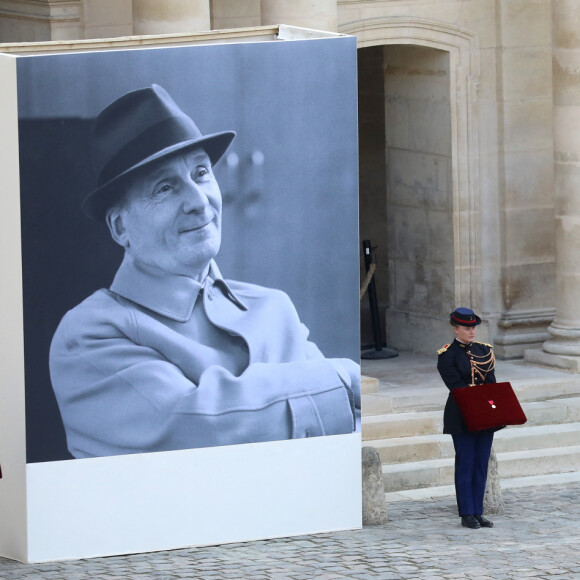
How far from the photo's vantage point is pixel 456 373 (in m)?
11.7

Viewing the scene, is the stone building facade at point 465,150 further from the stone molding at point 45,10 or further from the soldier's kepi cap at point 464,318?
the soldier's kepi cap at point 464,318

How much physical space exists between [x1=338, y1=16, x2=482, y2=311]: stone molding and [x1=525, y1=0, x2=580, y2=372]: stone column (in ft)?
3.97

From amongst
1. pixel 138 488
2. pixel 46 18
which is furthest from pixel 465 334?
pixel 46 18

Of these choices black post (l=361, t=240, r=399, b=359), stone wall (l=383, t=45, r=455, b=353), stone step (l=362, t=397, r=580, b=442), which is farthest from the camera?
black post (l=361, t=240, r=399, b=359)

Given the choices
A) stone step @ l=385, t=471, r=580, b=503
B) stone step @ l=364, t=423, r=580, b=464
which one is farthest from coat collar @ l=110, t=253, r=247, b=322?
stone step @ l=364, t=423, r=580, b=464

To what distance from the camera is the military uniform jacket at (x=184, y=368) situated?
10.7 m

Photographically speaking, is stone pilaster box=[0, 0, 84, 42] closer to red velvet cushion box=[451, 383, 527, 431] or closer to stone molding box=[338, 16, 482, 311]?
stone molding box=[338, 16, 482, 311]

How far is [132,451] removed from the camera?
10.8 metres

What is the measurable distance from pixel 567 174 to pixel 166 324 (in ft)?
21.7

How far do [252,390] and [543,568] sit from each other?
2324mm

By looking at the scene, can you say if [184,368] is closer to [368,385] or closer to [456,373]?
[456,373]

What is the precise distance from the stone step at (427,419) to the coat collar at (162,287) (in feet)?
11.0

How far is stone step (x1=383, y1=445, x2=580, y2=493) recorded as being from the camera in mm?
13195

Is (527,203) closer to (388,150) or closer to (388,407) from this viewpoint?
(388,150)
